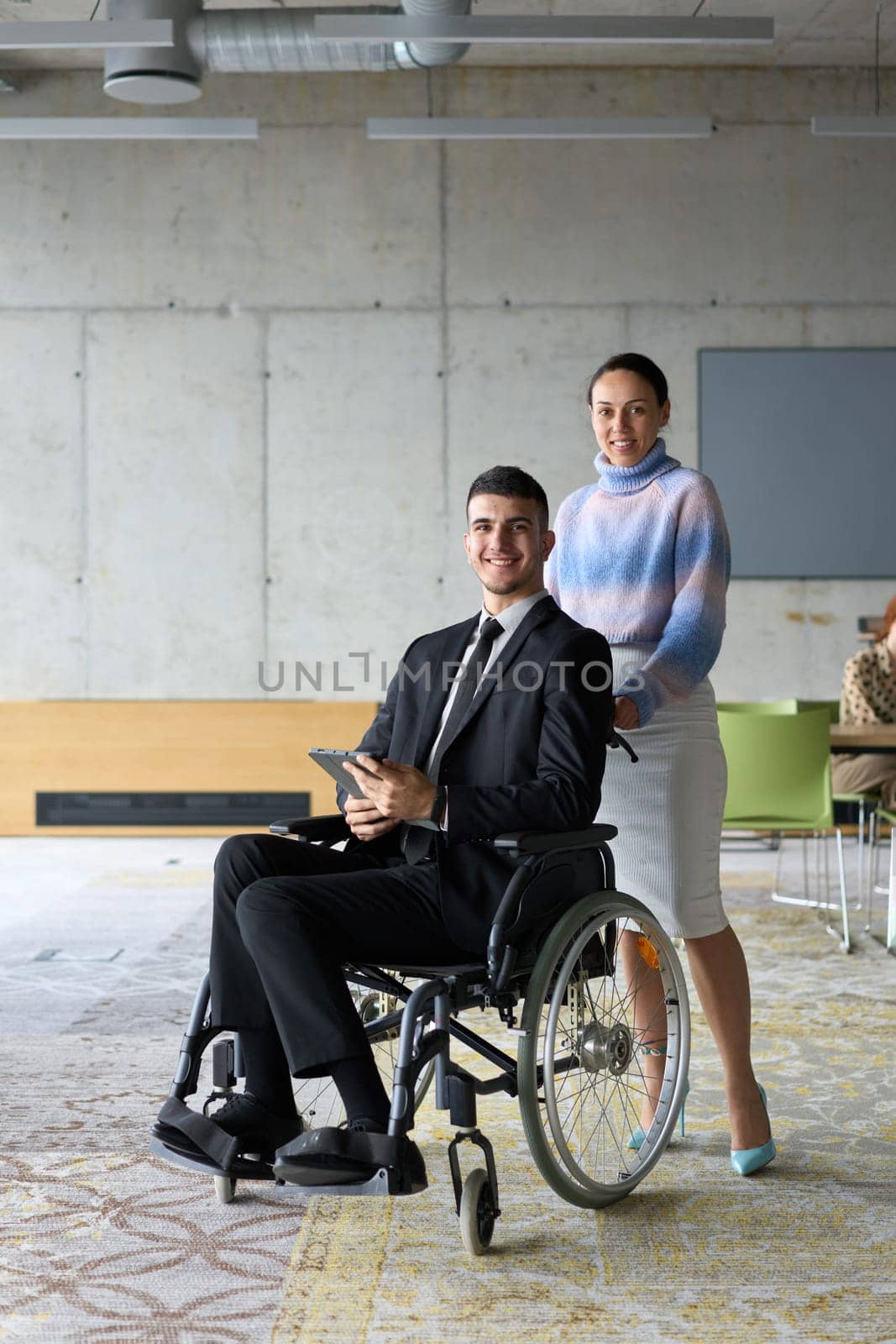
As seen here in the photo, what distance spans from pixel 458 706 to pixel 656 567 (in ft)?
1.60

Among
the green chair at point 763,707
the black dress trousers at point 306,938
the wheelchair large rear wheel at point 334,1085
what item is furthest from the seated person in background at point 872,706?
the black dress trousers at point 306,938

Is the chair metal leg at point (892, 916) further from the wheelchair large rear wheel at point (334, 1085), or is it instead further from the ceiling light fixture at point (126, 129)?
the ceiling light fixture at point (126, 129)

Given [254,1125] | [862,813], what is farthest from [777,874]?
[254,1125]

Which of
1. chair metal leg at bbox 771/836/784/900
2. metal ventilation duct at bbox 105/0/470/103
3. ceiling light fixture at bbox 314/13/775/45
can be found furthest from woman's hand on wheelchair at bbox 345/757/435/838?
metal ventilation duct at bbox 105/0/470/103

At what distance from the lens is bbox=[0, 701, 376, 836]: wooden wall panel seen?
748 cm

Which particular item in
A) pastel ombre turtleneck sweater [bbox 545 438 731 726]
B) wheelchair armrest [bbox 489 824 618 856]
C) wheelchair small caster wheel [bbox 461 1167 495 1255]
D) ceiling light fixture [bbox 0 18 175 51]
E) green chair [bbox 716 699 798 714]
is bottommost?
wheelchair small caster wheel [bbox 461 1167 495 1255]

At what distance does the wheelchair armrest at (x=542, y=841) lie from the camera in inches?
87.4

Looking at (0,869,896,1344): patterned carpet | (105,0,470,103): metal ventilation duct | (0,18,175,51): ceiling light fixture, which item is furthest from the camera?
(105,0,470,103): metal ventilation duct

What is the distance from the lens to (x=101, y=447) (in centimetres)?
769

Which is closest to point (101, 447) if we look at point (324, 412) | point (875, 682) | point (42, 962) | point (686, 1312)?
point (324, 412)

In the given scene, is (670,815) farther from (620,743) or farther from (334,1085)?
(334,1085)

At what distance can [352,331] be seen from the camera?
7617mm

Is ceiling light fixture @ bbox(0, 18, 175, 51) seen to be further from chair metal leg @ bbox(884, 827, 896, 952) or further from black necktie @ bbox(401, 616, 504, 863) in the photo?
chair metal leg @ bbox(884, 827, 896, 952)

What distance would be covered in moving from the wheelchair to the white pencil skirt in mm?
100
